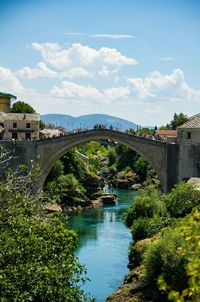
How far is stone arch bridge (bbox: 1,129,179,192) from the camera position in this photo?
52.8 meters

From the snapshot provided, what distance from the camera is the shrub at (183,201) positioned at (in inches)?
1404

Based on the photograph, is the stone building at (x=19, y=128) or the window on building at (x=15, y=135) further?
the window on building at (x=15, y=135)

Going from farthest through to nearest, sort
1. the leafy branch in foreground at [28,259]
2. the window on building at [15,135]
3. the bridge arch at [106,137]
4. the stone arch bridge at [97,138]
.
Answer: the window on building at [15,135] < the bridge arch at [106,137] < the stone arch bridge at [97,138] < the leafy branch in foreground at [28,259]

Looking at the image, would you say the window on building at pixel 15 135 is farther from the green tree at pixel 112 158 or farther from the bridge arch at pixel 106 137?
the green tree at pixel 112 158

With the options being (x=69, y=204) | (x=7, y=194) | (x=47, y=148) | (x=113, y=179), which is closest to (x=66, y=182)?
(x=69, y=204)

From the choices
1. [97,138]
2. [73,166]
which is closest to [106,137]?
[97,138]

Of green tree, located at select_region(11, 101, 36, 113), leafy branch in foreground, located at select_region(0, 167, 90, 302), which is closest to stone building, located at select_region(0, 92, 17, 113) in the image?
green tree, located at select_region(11, 101, 36, 113)

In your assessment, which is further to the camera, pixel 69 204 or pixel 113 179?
pixel 113 179

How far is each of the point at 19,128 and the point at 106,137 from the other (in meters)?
8.88

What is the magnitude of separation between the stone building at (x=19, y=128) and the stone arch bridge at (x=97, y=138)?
3.76m

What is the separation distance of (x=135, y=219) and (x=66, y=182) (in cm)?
2417

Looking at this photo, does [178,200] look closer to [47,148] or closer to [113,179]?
[47,148]

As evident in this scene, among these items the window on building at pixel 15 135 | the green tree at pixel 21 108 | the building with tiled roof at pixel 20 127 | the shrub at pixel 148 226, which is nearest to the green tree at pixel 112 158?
the green tree at pixel 21 108

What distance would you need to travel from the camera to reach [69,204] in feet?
194
